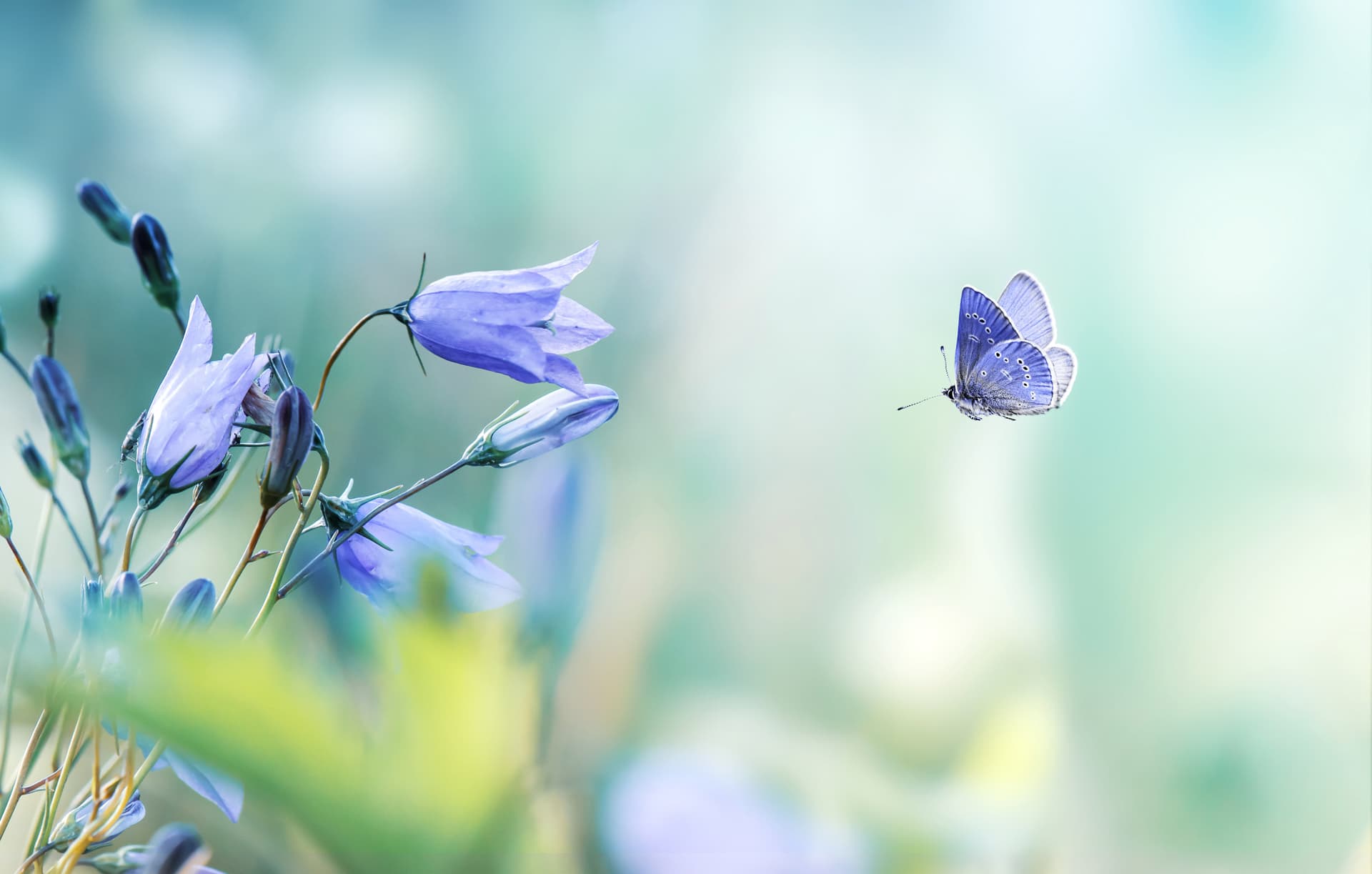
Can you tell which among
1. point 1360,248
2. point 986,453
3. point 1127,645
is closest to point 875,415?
point 986,453

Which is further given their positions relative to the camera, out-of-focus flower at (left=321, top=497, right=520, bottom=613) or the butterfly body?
the butterfly body

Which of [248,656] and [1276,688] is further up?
[1276,688]

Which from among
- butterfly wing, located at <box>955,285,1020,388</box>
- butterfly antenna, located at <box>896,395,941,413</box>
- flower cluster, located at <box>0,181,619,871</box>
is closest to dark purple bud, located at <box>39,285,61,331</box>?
flower cluster, located at <box>0,181,619,871</box>

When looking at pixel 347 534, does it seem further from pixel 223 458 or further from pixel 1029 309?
pixel 1029 309

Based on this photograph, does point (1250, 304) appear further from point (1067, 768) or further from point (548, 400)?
point (548, 400)

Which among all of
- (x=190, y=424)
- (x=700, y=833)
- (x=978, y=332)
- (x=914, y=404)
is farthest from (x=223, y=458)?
(x=914, y=404)

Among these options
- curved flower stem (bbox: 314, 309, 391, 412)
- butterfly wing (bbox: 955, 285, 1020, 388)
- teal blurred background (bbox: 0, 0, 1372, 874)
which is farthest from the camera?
teal blurred background (bbox: 0, 0, 1372, 874)

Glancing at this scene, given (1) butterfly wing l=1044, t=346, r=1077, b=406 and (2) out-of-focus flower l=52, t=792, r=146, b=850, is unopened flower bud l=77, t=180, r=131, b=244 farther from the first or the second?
(1) butterfly wing l=1044, t=346, r=1077, b=406
